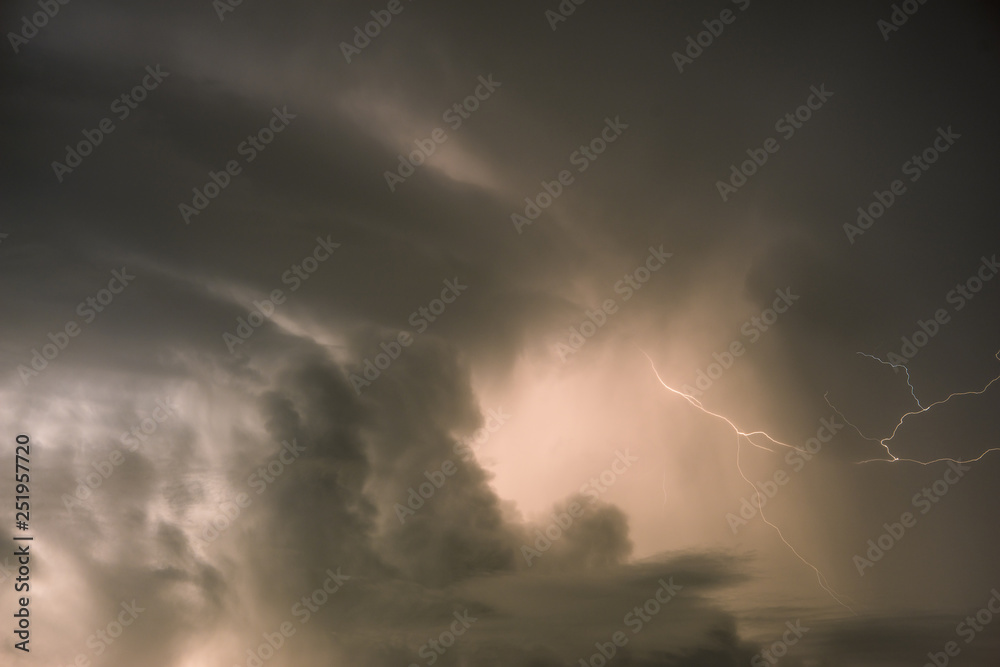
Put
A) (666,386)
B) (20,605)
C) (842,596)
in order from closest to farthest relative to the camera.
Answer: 1. (20,605)
2. (842,596)
3. (666,386)

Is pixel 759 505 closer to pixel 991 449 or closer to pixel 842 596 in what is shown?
pixel 842 596

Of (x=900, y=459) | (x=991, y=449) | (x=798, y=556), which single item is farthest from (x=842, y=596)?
(x=991, y=449)

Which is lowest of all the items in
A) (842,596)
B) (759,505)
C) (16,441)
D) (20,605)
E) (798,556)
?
(842,596)

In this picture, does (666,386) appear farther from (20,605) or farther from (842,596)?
(20,605)

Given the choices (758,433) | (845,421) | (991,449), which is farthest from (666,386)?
(991,449)

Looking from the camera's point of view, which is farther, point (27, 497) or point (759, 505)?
point (759, 505)

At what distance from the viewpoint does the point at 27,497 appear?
28.4 meters

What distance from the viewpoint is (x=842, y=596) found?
3006cm

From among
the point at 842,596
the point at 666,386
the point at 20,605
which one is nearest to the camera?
the point at 20,605

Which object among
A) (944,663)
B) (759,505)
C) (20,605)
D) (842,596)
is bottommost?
(944,663)

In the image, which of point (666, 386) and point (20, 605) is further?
point (666, 386)

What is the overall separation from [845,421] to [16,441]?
34.1 meters

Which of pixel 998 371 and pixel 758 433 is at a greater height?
pixel 758 433

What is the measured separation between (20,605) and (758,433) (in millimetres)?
30845
